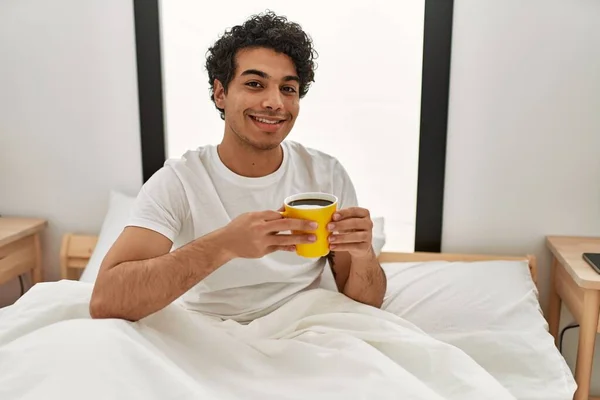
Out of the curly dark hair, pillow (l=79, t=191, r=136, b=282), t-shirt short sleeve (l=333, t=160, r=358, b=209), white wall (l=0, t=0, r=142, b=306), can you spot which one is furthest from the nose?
white wall (l=0, t=0, r=142, b=306)

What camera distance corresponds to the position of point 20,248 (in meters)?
2.25

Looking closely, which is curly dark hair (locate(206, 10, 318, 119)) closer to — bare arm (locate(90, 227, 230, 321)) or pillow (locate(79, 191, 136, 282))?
bare arm (locate(90, 227, 230, 321))

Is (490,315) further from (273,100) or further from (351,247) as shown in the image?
(273,100)

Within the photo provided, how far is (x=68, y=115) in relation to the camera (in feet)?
7.42

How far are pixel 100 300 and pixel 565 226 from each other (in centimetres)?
159

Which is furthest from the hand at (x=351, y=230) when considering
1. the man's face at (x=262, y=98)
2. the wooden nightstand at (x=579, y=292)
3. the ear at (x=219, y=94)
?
the wooden nightstand at (x=579, y=292)

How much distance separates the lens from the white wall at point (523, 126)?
1960 mm

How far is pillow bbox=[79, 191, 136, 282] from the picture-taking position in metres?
2.03

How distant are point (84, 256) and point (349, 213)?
1.37 meters

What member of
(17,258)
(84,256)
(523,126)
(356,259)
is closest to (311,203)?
(356,259)

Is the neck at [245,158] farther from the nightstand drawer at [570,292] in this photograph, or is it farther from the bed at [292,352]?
the nightstand drawer at [570,292]

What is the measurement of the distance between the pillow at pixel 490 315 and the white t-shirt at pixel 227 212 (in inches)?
15.3

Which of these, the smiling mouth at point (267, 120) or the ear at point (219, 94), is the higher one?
the ear at point (219, 94)

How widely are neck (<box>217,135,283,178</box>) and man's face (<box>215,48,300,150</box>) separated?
3cm
